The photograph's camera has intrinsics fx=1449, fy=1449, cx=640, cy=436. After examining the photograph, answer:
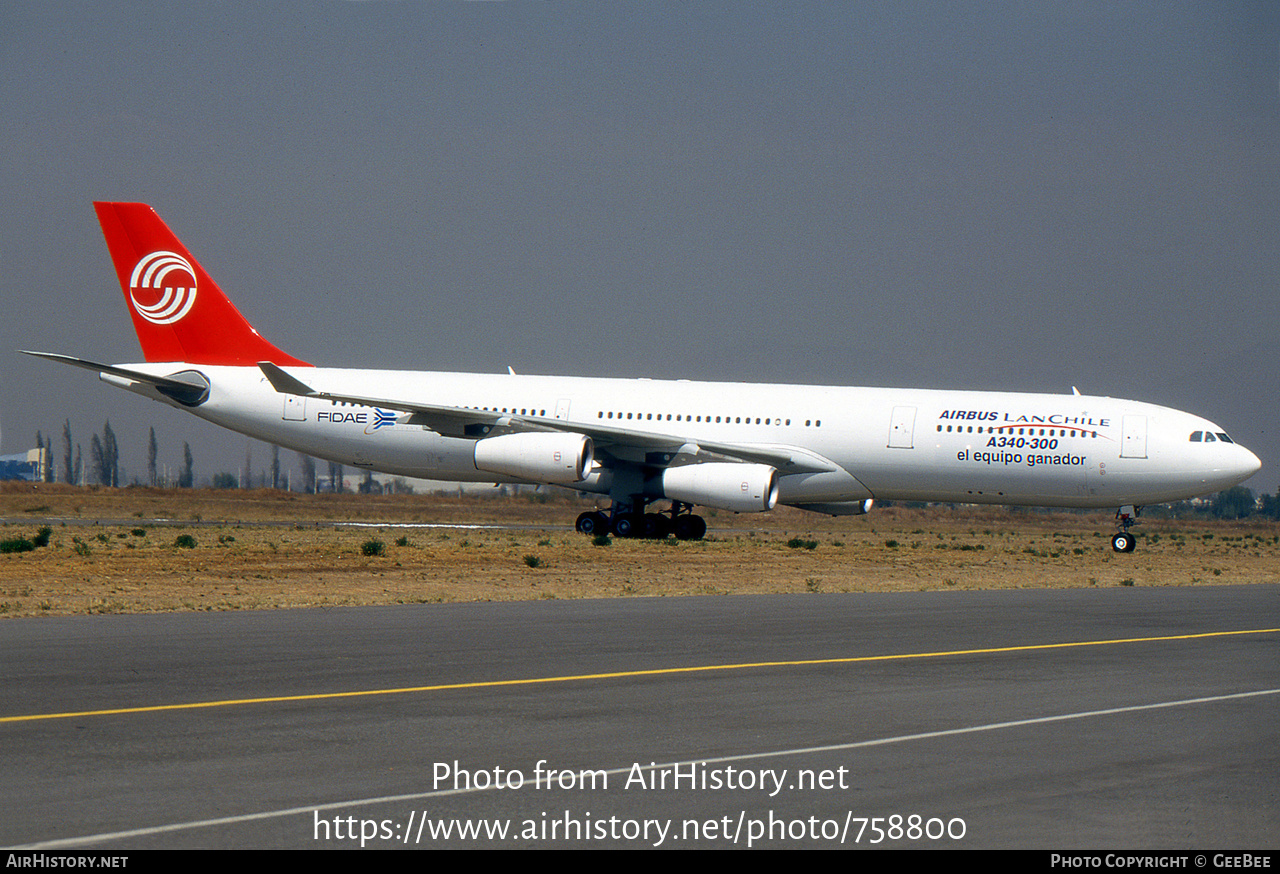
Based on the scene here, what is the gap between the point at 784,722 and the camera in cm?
950

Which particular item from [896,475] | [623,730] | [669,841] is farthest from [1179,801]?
[896,475]

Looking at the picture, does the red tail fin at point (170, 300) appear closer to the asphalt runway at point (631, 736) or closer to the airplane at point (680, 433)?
the airplane at point (680, 433)

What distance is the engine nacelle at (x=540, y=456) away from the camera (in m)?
33.9

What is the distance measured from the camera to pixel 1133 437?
33906mm

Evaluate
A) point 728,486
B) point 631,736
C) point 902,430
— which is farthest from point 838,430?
point 631,736

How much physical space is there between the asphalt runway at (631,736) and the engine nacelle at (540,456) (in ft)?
57.4

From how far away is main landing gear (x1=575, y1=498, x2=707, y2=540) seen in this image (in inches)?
1431

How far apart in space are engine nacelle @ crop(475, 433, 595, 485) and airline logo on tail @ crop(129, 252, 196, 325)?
37.3ft

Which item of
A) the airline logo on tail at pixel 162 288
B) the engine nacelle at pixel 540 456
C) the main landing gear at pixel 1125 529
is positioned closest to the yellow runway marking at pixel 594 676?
the engine nacelle at pixel 540 456

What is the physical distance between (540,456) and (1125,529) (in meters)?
15.1

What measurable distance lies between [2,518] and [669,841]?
49.5 m

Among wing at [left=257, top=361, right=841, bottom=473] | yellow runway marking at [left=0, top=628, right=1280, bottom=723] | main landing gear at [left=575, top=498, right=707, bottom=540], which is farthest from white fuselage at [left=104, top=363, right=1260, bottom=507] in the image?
yellow runway marking at [left=0, top=628, right=1280, bottom=723]

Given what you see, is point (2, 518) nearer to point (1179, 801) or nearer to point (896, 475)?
point (896, 475)

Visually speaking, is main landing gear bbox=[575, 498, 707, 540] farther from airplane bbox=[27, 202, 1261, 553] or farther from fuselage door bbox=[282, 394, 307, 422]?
fuselage door bbox=[282, 394, 307, 422]
